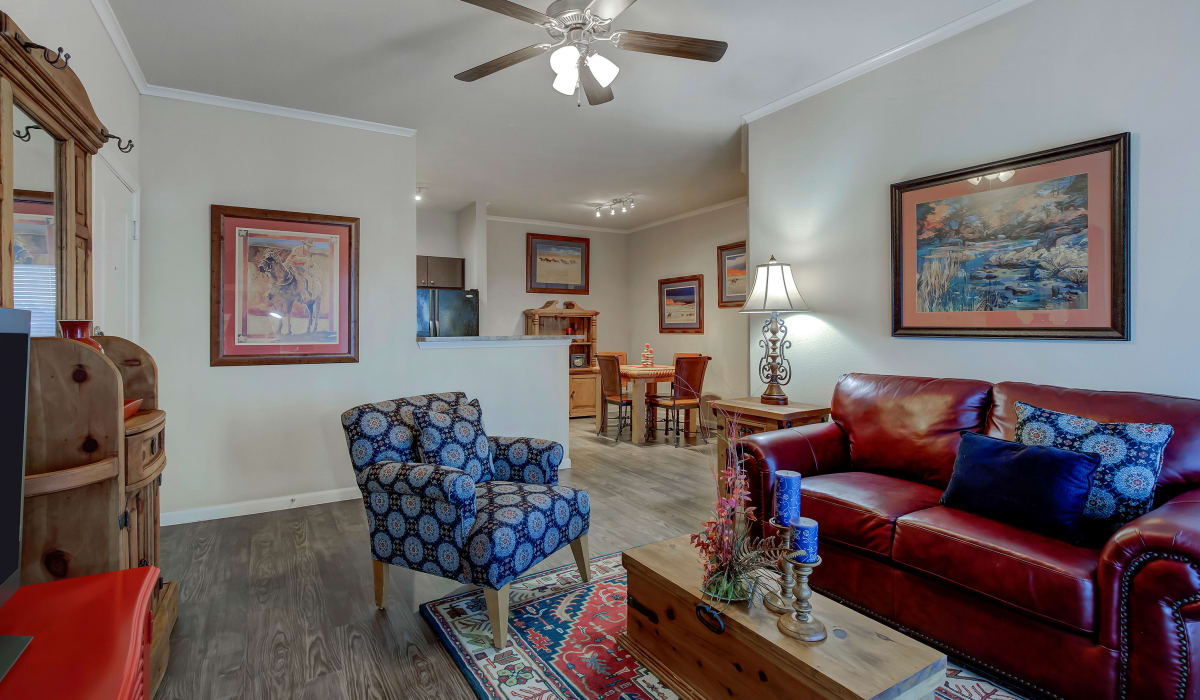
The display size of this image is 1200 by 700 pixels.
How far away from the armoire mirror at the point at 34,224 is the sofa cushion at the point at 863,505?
2659 mm

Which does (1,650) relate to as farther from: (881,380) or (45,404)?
(881,380)

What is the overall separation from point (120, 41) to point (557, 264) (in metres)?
5.31

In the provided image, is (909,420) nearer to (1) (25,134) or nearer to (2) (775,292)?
(2) (775,292)

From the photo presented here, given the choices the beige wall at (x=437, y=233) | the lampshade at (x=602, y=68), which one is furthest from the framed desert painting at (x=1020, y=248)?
the beige wall at (x=437, y=233)

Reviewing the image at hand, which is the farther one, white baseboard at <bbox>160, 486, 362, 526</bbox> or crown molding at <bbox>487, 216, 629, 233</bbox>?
crown molding at <bbox>487, 216, 629, 233</bbox>

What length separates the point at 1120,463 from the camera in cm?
190

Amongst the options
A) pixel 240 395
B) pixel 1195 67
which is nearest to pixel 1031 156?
pixel 1195 67

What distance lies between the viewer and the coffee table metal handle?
5.22ft

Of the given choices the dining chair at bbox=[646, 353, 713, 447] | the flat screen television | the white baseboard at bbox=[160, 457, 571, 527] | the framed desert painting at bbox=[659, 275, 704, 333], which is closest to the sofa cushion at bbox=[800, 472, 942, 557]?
the white baseboard at bbox=[160, 457, 571, 527]

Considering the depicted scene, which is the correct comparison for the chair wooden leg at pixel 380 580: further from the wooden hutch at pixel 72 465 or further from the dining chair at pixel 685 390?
the dining chair at pixel 685 390

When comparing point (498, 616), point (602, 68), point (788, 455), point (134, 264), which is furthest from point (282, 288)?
point (788, 455)

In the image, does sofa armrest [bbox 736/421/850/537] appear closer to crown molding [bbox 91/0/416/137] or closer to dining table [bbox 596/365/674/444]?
dining table [bbox 596/365/674/444]

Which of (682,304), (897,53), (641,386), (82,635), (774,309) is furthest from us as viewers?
(682,304)

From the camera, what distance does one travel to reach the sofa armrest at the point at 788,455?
2.58 metres
